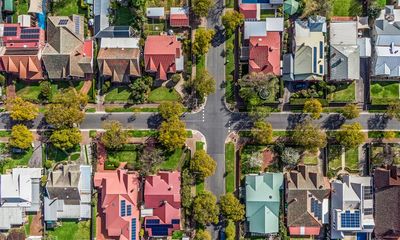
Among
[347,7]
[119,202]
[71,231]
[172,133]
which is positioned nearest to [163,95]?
[172,133]

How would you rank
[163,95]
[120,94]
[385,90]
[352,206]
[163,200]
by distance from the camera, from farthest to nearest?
[120,94] → [163,95] → [385,90] → [163,200] → [352,206]

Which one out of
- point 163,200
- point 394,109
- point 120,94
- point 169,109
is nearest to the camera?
point 394,109

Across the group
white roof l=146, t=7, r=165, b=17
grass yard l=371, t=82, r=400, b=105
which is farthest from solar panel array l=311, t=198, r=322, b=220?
white roof l=146, t=7, r=165, b=17

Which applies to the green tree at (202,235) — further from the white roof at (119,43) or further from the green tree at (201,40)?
the white roof at (119,43)

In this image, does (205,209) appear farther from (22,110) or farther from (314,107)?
(22,110)

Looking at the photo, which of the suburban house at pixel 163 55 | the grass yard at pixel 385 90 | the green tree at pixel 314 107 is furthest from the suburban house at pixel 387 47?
the suburban house at pixel 163 55
